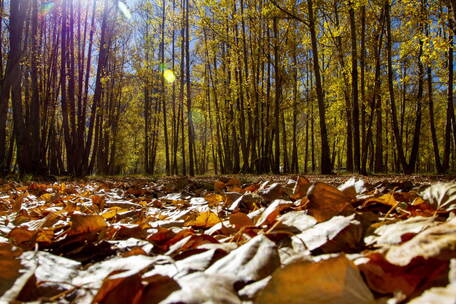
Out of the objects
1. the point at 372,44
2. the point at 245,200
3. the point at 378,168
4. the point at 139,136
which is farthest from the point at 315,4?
the point at 139,136

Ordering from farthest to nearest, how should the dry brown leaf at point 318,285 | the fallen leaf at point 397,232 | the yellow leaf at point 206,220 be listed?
the yellow leaf at point 206,220
the fallen leaf at point 397,232
the dry brown leaf at point 318,285

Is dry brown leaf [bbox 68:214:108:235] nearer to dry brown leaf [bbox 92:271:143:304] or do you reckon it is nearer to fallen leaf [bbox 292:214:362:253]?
dry brown leaf [bbox 92:271:143:304]

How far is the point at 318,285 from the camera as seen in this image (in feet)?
1.52

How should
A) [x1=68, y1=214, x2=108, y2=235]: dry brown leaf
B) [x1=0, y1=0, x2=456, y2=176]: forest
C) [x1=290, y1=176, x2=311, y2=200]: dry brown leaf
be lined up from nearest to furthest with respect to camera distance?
[x1=68, y1=214, x2=108, y2=235]: dry brown leaf < [x1=290, y1=176, x2=311, y2=200]: dry brown leaf < [x1=0, y1=0, x2=456, y2=176]: forest

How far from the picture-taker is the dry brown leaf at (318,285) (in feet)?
1.49

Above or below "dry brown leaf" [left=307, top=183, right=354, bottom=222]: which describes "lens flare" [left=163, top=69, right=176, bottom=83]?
above

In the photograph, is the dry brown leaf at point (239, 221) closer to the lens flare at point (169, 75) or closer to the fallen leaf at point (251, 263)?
the fallen leaf at point (251, 263)

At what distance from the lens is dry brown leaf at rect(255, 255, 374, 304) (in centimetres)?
45

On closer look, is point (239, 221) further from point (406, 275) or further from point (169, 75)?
point (169, 75)

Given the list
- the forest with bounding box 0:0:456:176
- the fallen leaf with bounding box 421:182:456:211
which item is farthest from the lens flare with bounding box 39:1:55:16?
the fallen leaf with bounding box 421:182:456:211

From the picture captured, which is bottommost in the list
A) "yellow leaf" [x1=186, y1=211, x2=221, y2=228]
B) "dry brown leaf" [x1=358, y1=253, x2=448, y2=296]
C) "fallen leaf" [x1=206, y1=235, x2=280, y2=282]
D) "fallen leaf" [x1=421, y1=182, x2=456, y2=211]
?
"yellow leaf" [x1=186, y1=211, x2=221, y2=228]

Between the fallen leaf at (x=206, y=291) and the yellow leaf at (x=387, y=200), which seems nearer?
A: the fallen leaf at (x=206, y=291)

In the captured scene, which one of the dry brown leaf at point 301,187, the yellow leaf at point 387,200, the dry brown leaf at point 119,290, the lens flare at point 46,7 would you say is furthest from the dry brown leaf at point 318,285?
the lens flare at point 46,7

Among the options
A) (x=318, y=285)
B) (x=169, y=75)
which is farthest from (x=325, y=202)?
(x=169, y=75)
